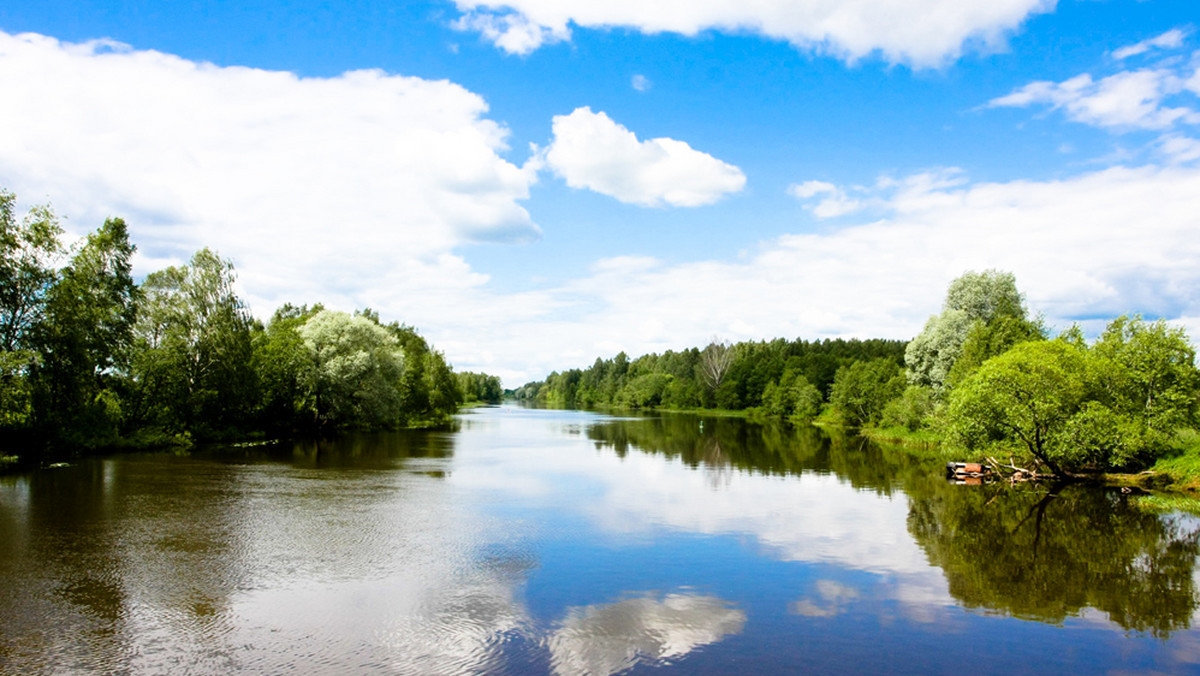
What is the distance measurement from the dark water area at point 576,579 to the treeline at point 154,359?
24.0 ft

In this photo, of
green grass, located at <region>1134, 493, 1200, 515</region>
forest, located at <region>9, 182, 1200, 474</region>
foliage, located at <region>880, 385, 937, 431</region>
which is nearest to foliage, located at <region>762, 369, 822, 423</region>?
forest, located at <region>9, 182, 1200, 474</region>

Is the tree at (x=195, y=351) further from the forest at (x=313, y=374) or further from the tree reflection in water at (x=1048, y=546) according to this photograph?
the tree reflection in water at (x=1048, y=546)

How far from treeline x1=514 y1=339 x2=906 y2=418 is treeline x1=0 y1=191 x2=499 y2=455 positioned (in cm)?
6151

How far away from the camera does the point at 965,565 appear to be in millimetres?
Answer: 17344

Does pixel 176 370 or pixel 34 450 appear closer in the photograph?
pixel 34 450

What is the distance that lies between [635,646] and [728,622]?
2192 millimetres

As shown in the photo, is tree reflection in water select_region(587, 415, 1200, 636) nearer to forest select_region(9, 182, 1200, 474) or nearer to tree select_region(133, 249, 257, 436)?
forest select_region(9, 182, 1200, 474)

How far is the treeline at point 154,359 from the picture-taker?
108 feet

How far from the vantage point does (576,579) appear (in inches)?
594

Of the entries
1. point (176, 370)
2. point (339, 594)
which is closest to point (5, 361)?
point (176, 370)

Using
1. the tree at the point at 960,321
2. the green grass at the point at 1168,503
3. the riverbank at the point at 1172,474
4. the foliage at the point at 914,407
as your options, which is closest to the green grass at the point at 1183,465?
the riverbank at the point at 1172,474

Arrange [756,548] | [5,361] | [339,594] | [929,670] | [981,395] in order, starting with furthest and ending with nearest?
[981,395], [5,361], [756,548], [339,594], [929,670]

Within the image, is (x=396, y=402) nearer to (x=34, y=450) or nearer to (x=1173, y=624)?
(x=34, y=450)

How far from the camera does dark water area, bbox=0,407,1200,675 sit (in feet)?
36.0
